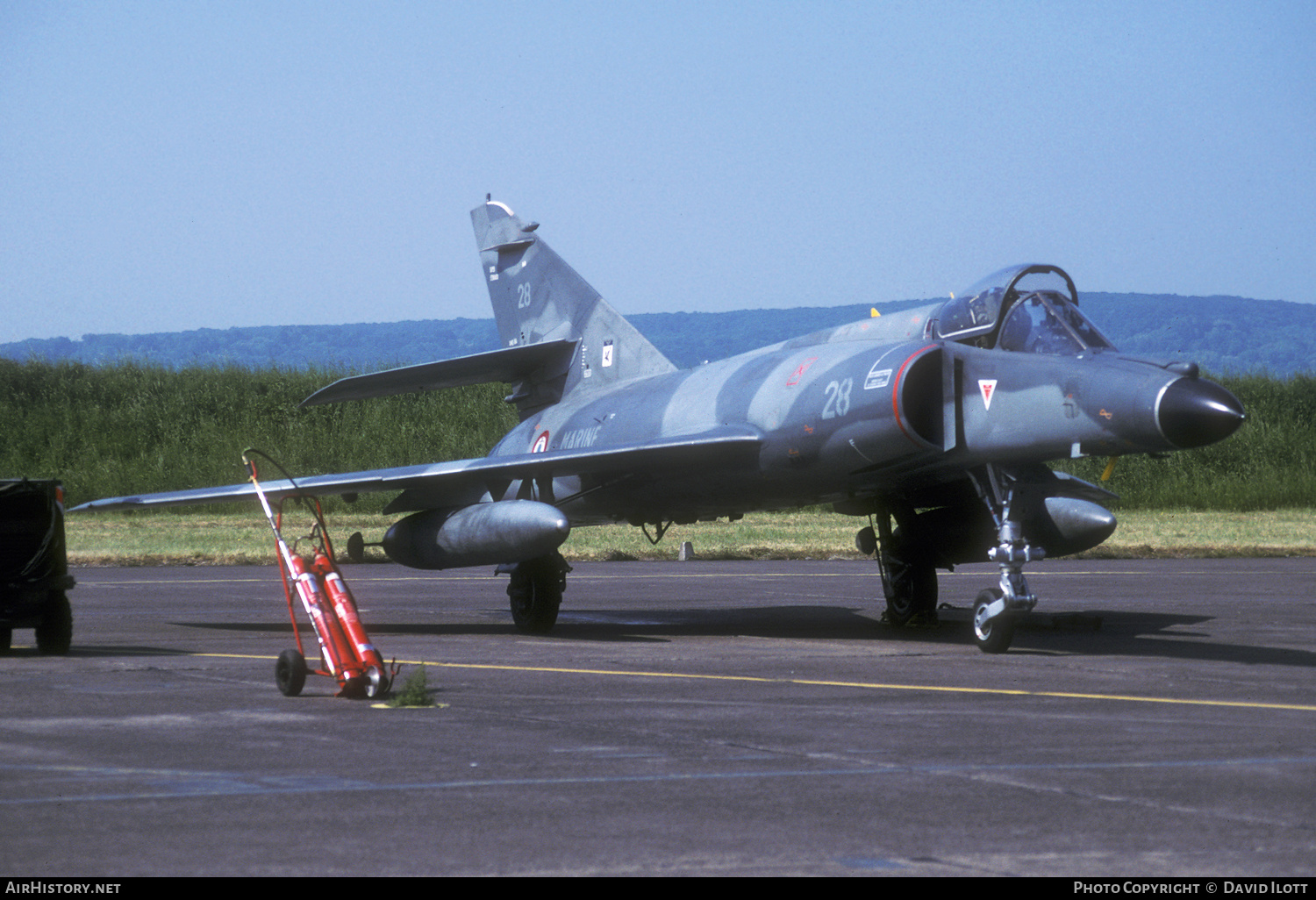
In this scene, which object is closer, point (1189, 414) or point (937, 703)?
point (937, 703)

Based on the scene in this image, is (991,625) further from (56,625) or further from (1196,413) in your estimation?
(56,625)

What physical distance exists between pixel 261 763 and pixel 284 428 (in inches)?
1485

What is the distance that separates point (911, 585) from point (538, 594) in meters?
3.57

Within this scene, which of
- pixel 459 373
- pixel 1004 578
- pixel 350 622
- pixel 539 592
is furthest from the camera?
pixel 459 373

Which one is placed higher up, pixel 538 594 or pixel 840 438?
pixel 840 438

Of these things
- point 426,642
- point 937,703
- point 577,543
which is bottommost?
point 577,543

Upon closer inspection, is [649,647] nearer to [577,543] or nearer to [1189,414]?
[1189,414]

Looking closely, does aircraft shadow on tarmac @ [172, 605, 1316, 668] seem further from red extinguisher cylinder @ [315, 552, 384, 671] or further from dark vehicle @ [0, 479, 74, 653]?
red extinguisher cylinder @ [315, 552, 384, 671]

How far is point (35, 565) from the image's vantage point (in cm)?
1119

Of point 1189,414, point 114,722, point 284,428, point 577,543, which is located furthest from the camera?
point 284,428

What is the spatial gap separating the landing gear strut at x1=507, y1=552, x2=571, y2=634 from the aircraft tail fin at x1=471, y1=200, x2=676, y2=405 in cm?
311

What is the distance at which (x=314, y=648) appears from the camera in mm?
11805

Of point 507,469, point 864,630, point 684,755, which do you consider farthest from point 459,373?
point 684,755

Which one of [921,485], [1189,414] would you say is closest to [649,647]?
[921,485]
